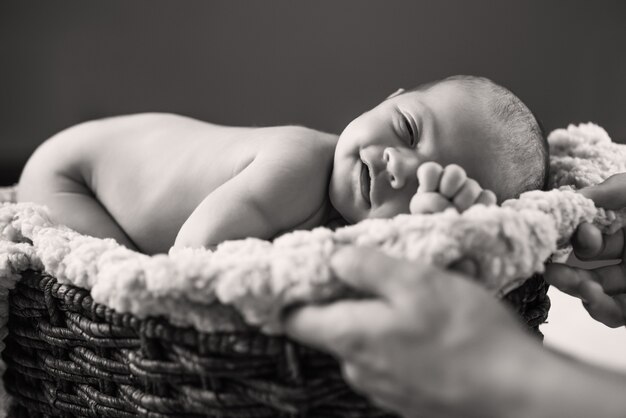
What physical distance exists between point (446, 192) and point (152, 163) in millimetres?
503

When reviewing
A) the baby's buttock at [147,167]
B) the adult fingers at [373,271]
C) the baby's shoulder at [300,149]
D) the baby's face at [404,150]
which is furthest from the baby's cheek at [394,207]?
the adult fingers at [373,271]

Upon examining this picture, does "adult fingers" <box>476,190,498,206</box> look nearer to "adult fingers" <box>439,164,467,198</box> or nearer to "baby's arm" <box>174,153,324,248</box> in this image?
"adult fingers" <box>439,164,467,198</box>

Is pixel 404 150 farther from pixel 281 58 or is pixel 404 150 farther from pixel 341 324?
pixel 281 58

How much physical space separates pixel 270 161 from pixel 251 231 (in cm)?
11

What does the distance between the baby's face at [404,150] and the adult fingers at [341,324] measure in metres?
0.34

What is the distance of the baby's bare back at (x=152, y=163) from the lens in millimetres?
932

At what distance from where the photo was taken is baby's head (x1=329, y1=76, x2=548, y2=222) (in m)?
0.81

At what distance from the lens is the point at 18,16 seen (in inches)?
78.3

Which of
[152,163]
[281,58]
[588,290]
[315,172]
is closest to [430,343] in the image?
[588,290]

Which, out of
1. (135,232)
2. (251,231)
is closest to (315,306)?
(251,231)

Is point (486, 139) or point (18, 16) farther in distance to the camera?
point (18, 16)

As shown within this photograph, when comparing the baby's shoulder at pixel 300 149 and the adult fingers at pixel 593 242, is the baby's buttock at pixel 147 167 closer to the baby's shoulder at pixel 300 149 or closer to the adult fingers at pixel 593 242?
the baby's shoulder at pixel 300 149

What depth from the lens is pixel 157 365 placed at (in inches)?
22.5

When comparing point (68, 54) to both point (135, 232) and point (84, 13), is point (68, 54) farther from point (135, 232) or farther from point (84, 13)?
point (135, 232)
